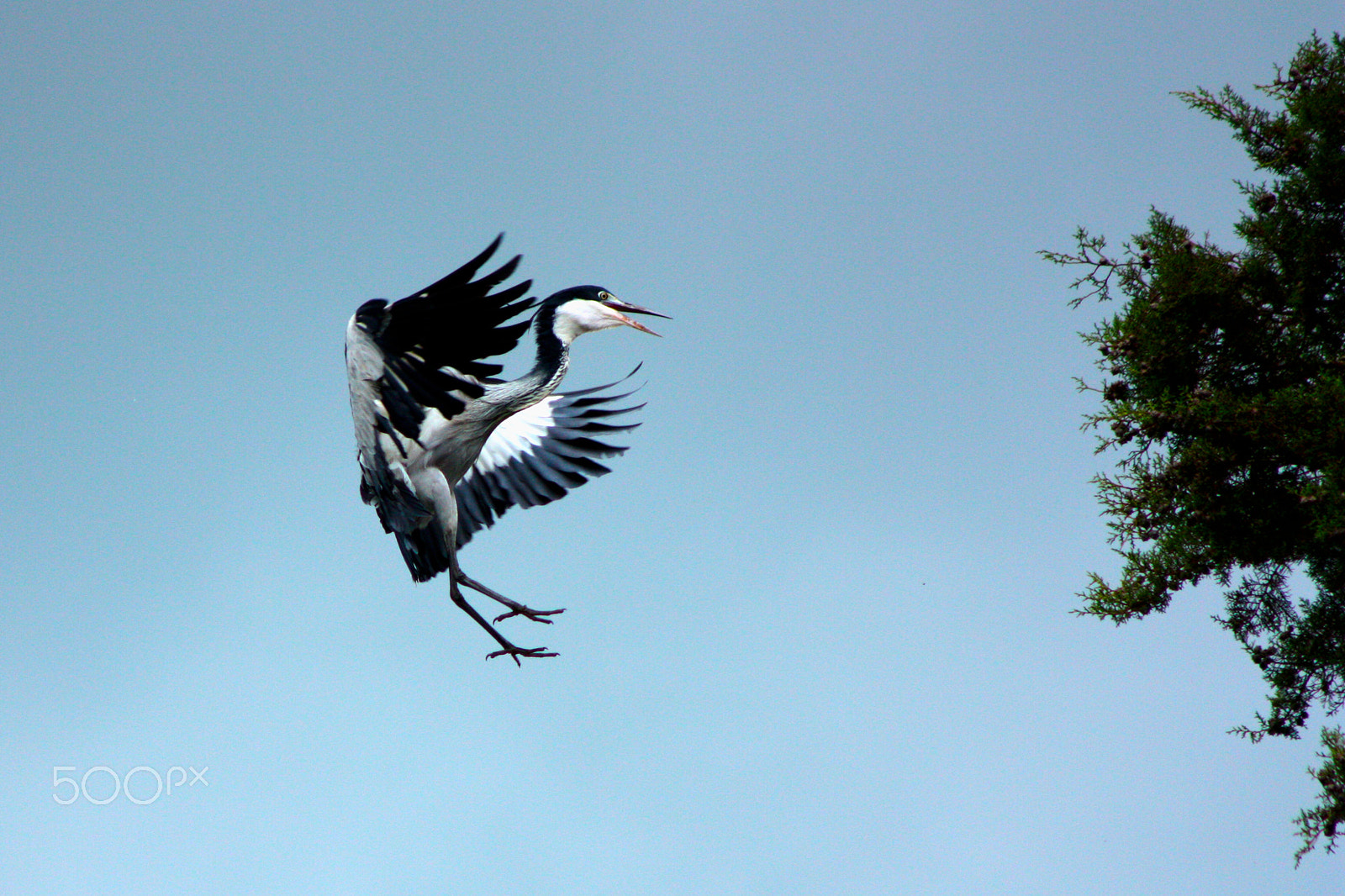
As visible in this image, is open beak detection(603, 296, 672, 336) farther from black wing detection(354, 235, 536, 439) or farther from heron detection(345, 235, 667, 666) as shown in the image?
black wing detection(354, 235, 536, 439)

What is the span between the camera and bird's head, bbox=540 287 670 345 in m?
3.04

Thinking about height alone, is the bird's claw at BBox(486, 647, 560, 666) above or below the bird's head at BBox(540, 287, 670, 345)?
below

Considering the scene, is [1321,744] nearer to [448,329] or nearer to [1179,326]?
[1179,326]

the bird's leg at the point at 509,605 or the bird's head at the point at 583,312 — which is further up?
the bird's head at the point at 583,312

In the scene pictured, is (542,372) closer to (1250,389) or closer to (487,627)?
(487,627)

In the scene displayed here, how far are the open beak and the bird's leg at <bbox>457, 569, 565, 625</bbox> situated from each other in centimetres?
78

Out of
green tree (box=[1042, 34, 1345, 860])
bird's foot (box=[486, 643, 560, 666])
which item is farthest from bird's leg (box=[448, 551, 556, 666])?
green tree (box=[1042, 34, 1345, 860])

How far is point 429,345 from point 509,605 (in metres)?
0.79

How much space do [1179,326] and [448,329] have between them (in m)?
1.77

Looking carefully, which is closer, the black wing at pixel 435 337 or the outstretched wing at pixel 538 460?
the black wing at pixel 435 337

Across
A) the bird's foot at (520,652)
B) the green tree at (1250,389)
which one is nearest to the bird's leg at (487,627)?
the bird's foot at (520,652)

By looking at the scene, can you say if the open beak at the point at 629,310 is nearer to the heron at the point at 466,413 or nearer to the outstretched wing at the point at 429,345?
the heron at the point at 466,413

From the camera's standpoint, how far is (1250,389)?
9.67 feet

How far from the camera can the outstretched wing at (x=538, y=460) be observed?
3.45m
